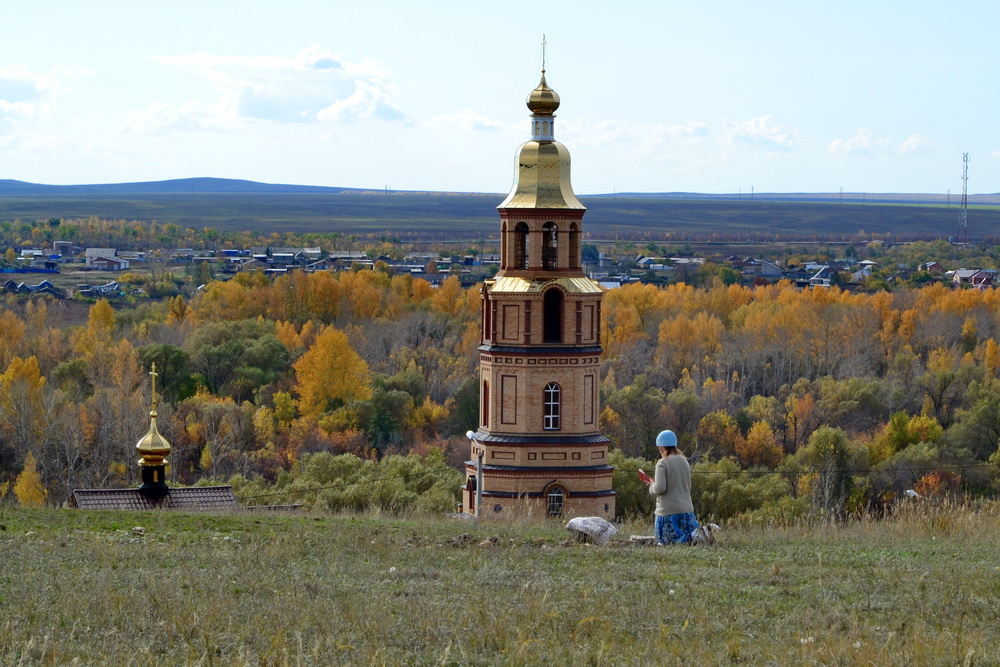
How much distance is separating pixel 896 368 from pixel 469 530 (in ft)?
172

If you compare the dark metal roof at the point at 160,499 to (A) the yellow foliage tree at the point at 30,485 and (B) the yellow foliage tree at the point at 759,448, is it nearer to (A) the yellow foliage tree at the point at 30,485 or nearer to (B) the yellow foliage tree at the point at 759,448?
(A) the yellow foliage tree at the point at 30,485

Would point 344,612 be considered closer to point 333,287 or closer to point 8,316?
point 8,316

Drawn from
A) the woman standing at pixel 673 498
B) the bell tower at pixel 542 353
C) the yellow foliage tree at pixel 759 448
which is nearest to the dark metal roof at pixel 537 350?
the bell tower at pixel 542 353

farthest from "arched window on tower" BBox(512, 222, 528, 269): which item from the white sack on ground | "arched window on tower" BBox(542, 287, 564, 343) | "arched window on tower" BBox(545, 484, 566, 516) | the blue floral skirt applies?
the blue floral skirt

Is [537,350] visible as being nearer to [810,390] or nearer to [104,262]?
[810,390]

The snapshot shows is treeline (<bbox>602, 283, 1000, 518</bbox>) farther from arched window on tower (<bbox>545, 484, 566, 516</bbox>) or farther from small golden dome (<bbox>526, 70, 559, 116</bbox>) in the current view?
small golden dome (<bbox>526, 70, 559, 116</bbox>)

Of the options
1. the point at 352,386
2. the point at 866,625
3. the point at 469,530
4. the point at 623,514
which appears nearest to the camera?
the point at 866,625

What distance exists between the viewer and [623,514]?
34.6 m

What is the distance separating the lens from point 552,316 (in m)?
32.0

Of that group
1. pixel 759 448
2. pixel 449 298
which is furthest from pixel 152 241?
pixel 759 448

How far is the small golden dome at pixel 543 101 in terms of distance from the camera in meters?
32.0

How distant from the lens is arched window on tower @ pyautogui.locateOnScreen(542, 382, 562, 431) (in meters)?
31.8

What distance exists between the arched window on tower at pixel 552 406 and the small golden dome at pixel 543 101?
5271 mm

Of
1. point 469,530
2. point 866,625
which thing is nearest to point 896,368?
point 469,530
